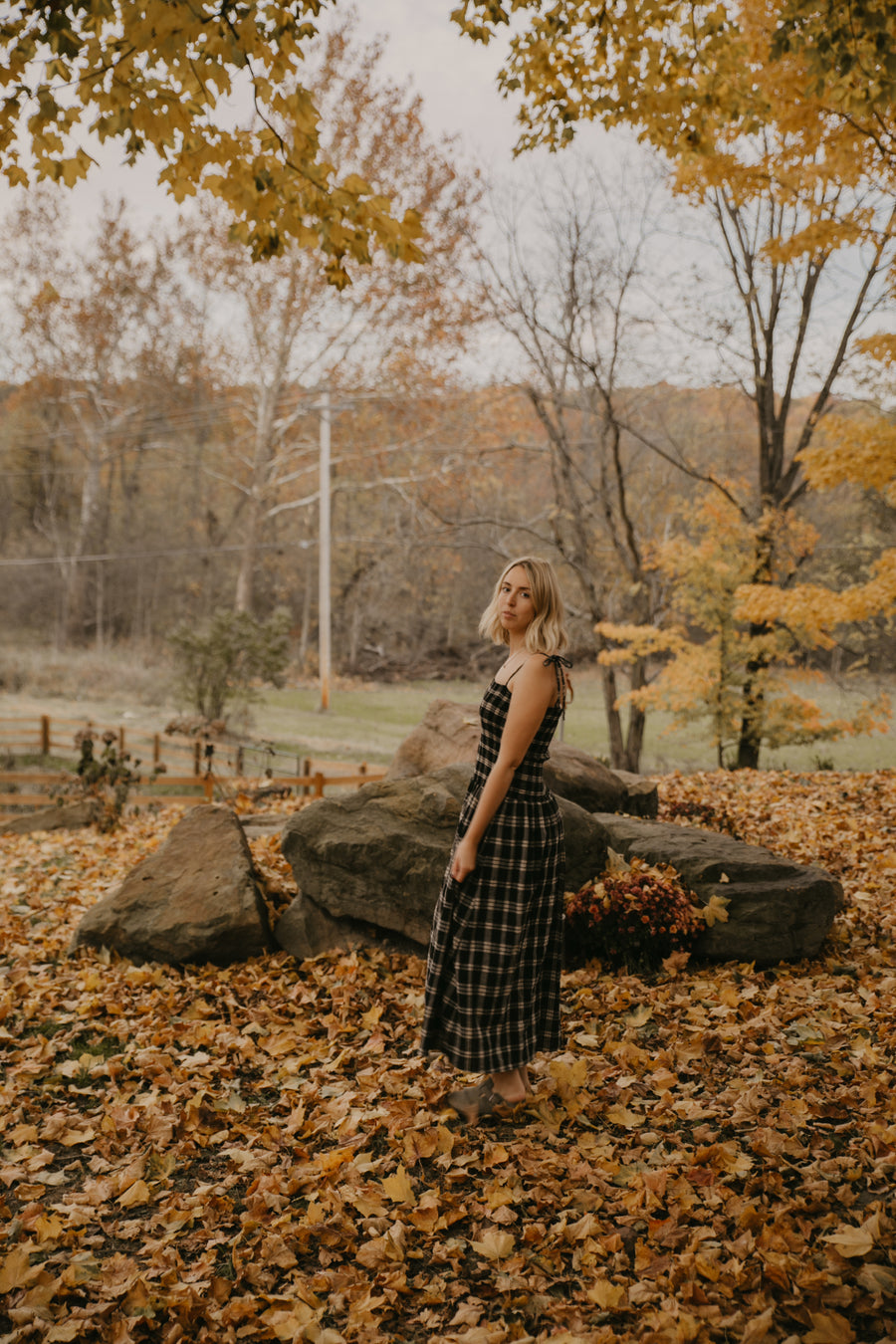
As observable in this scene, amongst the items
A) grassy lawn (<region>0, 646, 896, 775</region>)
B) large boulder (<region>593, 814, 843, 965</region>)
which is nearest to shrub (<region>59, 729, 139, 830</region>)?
grassy lawn (<region>0, 646, 896, 775</region>)

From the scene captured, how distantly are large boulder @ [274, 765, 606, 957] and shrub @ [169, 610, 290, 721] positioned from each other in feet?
35.9

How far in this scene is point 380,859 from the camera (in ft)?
15.9

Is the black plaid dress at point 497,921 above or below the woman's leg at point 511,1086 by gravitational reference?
above

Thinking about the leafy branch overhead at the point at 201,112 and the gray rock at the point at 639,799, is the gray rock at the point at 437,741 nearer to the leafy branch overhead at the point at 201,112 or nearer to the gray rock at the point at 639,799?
the gray rock at the point at 639,799

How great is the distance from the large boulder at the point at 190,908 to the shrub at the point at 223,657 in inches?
411

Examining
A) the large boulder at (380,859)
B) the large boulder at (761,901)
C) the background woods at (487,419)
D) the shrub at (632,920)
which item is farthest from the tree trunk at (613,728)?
the shrub at (632,920)

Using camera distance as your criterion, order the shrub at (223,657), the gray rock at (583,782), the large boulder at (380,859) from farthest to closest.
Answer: the shrub at (223,657) → the gray rock at (583,782) → the large boulder at (380,859)

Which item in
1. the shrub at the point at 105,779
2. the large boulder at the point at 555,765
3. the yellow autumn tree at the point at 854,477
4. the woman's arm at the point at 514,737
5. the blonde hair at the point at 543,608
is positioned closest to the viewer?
the woman's arm at the point at 514,737

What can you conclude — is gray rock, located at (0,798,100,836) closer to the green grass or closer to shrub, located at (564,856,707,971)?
shrub, located at (564,856,707,971)

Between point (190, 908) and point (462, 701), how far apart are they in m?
14.5

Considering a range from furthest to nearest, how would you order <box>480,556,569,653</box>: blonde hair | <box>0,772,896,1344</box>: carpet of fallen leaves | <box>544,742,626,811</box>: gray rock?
1. <box>544,742,626,811</box>: gray rock
2. <box>480,556,569,653</box>: blonde hair
3. <box>0,772,896,1344</box>: carpet of fallen leaves

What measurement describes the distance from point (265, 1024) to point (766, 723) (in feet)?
29.4

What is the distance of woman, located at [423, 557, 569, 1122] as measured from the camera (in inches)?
118

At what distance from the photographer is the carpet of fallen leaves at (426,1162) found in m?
2.32
